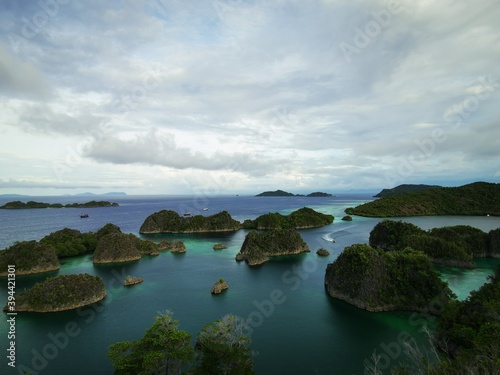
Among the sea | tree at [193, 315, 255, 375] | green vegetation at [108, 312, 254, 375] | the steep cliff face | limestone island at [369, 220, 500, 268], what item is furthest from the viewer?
limestone island at [369, 220, 500, 268]

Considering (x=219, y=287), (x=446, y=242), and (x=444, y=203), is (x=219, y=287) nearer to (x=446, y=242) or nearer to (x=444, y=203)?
(x=446, y=242)

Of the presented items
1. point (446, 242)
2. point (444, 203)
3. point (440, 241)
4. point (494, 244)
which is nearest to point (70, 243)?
point (440, 241)

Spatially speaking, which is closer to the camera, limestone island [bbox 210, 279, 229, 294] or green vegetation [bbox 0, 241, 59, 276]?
limestone island [bbox 210, 279, 229, 294]

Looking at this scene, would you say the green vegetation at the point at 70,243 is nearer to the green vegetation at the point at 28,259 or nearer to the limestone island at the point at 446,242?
the green vegetation at the point at 28,259

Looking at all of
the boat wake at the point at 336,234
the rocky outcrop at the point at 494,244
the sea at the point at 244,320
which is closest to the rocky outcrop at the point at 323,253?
the sea at the point at 244,320

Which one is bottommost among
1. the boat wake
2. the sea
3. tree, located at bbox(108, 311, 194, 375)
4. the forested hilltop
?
the sea

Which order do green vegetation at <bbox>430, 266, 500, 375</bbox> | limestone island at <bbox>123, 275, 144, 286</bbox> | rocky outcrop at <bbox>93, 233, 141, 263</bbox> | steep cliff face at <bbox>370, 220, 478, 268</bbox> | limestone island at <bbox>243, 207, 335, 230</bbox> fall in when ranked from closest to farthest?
green vegetation at <bbox>430, 266, 500, 375</bbox>
limestone island at <bbox>123, 275, 144, 286</bbox>
steep cliff face at <bbox>370, 220, 478, 268</bbox>
rocky outcrop at <bbox>93, 233, 141, 263</bbox>
limestone island at <bbox>243, 207, 335, 230</bbox>

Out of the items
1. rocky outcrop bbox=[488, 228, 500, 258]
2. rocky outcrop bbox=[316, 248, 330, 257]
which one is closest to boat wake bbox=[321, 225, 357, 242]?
rocky outcrop bbox=[316, 248, 330, 257]

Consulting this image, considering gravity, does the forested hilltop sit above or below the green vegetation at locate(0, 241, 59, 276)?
above
